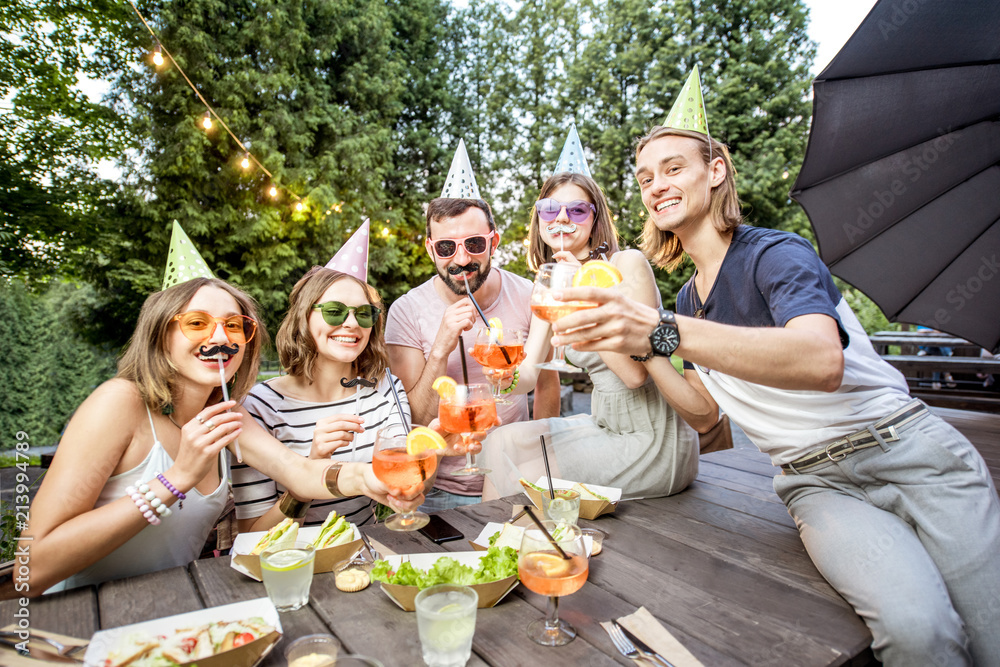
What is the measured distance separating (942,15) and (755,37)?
15.0m

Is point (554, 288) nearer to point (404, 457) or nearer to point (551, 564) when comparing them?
point (404, 457)

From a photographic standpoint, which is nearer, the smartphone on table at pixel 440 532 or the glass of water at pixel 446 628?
the glass of water at pixel 446 628

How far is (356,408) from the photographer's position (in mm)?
2785

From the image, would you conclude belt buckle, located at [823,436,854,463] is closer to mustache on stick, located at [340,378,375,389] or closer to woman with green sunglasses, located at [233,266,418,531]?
woman with green sunglasses, located at [233,266,418,531]

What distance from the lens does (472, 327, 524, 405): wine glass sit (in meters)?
2.32

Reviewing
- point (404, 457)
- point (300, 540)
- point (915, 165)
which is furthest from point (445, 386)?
point (915, 165)

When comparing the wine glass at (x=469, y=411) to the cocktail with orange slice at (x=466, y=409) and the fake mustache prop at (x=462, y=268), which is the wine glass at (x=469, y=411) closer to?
the cocktail with orange slice at (x=466, y=409)

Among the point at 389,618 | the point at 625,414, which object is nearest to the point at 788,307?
the point at 625,414

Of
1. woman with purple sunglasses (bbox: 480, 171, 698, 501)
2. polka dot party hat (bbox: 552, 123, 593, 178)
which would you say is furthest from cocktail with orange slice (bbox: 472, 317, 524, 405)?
polka dot party hat (bbox: 552, 123, 593, 178)

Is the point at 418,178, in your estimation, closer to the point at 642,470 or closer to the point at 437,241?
the point at 437,241

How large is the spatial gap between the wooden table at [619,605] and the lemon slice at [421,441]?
436 millimetres

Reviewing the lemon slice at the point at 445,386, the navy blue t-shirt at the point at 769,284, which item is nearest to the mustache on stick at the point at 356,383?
the lemon slice at the point at 445,386

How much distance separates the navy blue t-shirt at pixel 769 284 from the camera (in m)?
1.95

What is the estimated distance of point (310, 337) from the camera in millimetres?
2768
